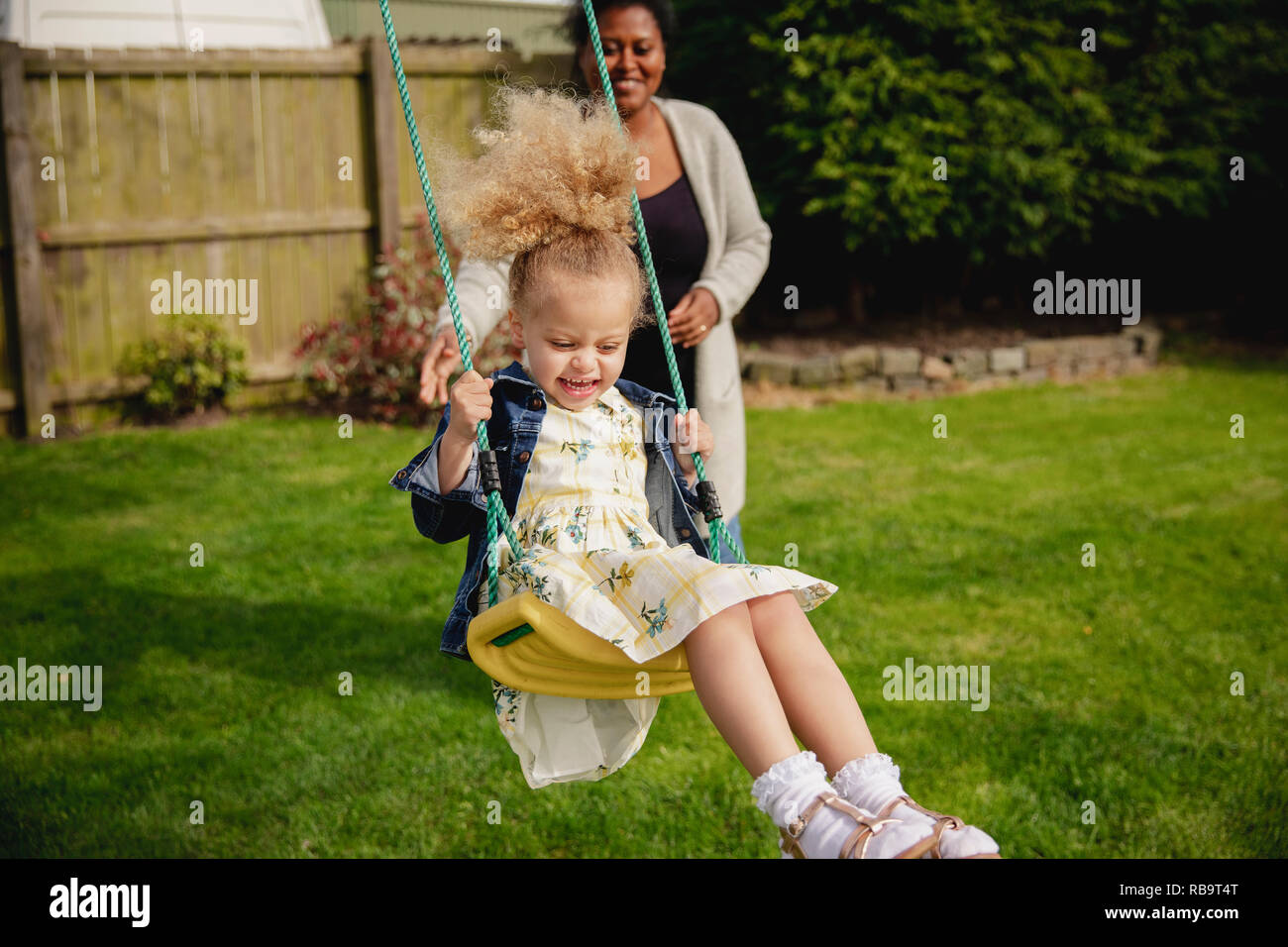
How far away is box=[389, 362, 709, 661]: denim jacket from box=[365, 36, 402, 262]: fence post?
216 inches

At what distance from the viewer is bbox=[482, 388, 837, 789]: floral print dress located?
1996mm

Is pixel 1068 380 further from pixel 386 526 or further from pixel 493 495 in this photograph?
pixel 493 495

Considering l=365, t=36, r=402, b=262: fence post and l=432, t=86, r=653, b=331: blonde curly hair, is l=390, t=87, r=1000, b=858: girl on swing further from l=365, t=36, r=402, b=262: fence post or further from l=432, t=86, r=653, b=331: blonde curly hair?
l=365, t=36, r=402, b=262: fence post

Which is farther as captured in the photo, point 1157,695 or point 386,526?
point 386,526

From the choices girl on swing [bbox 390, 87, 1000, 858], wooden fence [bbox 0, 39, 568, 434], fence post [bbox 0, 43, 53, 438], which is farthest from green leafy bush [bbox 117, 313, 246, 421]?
girl on swing [bbox 390, 87, 1000, 858]

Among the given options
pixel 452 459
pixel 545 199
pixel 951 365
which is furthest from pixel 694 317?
pixel 951 365

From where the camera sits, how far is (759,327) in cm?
934

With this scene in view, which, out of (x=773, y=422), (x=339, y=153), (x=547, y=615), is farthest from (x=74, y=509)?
(x=547, y=615)

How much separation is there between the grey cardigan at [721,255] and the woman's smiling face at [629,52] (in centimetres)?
14

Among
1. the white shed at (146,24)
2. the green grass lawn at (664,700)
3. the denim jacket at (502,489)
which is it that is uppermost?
the white shed at (146,24)

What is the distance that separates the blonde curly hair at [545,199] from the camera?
2227mm

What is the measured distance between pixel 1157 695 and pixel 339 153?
19.0 feet

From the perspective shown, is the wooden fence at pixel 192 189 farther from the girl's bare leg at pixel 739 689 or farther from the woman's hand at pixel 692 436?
the girl's bare leg at pixel 739 689

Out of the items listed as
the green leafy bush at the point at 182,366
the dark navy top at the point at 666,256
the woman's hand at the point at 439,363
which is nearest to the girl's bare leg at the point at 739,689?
the woman's hand at the point at 439,363
